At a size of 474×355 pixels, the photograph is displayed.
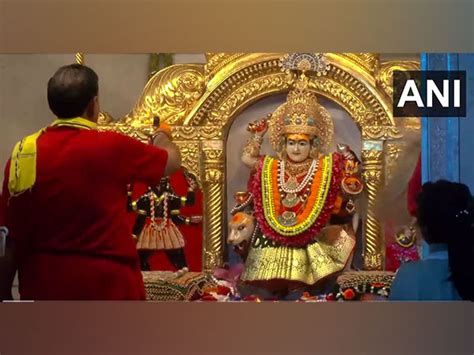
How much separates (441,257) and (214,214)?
0.73 metres

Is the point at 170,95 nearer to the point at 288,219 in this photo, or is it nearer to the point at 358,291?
the point at 288,219

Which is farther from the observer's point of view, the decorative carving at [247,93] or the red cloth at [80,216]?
the decorative carving at [247,93]

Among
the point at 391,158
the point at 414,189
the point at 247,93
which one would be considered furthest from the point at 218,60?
the point at 414,189

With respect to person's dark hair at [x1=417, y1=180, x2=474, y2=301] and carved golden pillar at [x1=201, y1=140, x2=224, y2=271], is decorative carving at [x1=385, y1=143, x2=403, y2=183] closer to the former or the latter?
person's dark hair at [x1=417, y1=180, x2=474, y2=301]

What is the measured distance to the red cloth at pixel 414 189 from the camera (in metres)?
3.25

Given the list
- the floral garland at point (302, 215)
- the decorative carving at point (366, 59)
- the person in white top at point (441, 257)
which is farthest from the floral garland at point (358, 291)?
the decorative carving at point (366, 59)

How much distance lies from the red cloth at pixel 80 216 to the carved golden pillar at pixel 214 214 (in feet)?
0.55

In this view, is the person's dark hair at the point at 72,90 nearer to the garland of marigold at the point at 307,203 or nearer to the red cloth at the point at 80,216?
the red cloth at the point at 80,216

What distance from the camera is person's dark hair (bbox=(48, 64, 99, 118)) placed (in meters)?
3.23

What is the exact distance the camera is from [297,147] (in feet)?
10.7

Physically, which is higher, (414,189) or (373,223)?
(414,189)

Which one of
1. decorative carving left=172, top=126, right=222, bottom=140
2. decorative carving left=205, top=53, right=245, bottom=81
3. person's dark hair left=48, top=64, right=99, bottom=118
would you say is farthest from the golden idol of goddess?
person's dark hair left=48, top=64, right=99, bottom=118

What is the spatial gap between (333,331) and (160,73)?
0.98m
